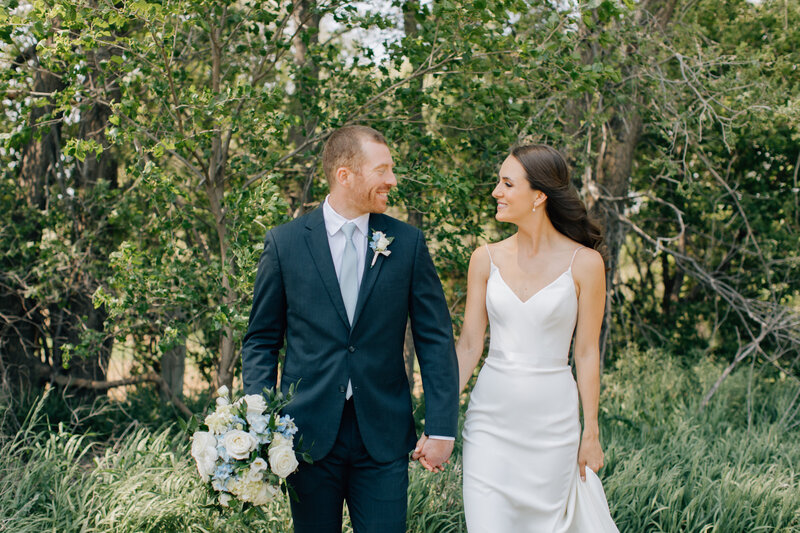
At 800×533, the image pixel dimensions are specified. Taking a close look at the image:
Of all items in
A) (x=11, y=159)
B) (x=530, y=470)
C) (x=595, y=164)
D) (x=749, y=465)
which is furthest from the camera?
(x=595, y=164)

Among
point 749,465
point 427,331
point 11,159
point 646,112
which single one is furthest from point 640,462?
point 11,159

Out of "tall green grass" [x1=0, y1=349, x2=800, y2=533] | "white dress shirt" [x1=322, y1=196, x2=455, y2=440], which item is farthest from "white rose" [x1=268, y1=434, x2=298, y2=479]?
"white dress shirt" [x1=322, y1=196, x2=455, y2=440]

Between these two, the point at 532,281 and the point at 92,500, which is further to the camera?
the point at 92,500

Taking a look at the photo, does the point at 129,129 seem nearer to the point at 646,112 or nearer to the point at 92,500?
the point at 92,500

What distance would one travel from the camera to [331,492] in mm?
2561

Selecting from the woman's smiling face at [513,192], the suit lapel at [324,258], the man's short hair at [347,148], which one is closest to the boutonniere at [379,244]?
the suit lapel at [324,258]

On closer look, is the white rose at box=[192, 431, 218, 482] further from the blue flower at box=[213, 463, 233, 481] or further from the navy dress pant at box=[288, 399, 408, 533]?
the navy dress pant at box=[288, 399, 408, 533]

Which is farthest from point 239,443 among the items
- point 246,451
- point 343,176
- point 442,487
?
point 442,487

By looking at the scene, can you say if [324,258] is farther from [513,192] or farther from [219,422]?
[513,192]

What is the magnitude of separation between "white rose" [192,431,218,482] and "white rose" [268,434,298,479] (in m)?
0.18

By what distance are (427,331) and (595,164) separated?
4.78m

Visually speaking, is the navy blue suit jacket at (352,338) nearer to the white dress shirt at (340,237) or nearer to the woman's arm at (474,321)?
the white dress shirt at (340,237)

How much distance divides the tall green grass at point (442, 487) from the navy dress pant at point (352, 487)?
235mm

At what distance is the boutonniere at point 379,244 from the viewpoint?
250 cm
